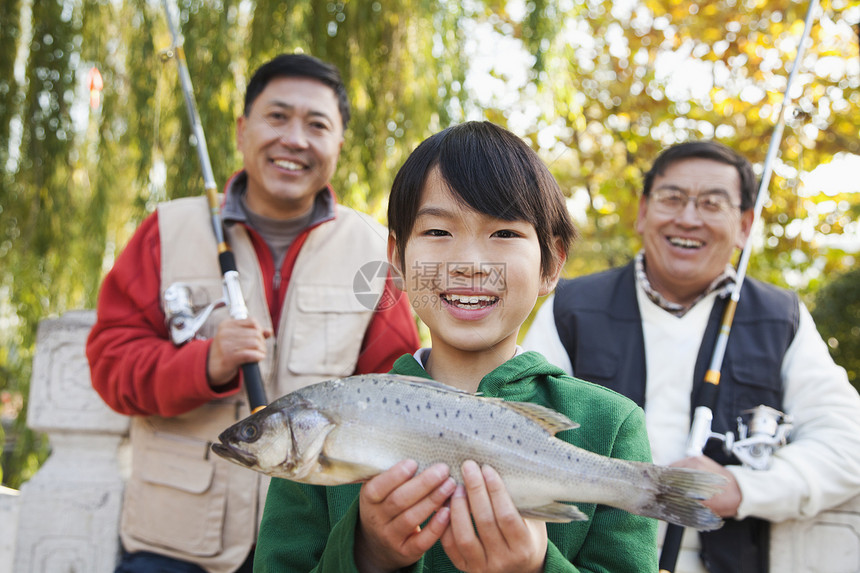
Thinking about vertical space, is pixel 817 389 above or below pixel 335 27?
below

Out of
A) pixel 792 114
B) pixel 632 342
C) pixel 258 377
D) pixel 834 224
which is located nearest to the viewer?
pixel 258 377

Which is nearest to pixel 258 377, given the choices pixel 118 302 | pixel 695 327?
pixel 118 302

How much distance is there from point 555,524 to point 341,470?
0.63 metres

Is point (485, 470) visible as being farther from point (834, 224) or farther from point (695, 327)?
point (834, 224)

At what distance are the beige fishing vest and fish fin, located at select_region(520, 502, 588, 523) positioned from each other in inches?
71.9

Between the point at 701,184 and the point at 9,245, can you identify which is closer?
the point at 701,184

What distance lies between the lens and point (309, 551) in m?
1.83

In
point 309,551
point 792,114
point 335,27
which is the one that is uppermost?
point 335,27

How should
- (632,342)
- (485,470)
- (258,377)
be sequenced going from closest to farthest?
(485,470)
(258,377)
(632,342)

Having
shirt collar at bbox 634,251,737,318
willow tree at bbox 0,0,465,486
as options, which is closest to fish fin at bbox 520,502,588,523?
shirt collar at bbox 634,251,737,318

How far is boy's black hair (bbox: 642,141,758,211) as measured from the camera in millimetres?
3582

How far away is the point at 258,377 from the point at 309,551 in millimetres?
1149

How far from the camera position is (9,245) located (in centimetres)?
562

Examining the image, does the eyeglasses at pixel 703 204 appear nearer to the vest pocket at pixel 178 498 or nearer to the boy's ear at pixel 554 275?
the boy's ear at pixel 554 275
